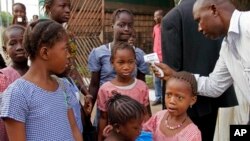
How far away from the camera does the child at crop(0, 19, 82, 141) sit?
2051 mm

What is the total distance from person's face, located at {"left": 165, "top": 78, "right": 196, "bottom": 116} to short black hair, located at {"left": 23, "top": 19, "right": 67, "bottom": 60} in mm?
841

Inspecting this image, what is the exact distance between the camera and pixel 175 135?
8.52ft

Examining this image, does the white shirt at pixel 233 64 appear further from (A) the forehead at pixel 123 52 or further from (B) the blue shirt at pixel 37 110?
(B) the blue shirt at pixel 37 110

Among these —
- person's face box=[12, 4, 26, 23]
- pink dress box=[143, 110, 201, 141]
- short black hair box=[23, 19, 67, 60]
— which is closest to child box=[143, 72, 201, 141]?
pink dress box=[143, 110, 201, 141]

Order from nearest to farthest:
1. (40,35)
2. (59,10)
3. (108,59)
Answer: (40,35)
(59,10)
(108,59)

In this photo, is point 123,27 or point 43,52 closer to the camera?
point 43,52

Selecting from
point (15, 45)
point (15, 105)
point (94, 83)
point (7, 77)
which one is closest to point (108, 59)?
point (94, 83)

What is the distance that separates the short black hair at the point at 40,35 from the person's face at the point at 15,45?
2.00 feet

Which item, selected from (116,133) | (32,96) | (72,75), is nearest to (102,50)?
(72,75)

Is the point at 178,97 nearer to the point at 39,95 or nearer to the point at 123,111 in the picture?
the point at 123,111

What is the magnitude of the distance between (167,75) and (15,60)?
1.01m

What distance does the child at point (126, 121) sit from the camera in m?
2.42

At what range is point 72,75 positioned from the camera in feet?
10.8

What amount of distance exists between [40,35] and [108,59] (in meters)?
1.28
